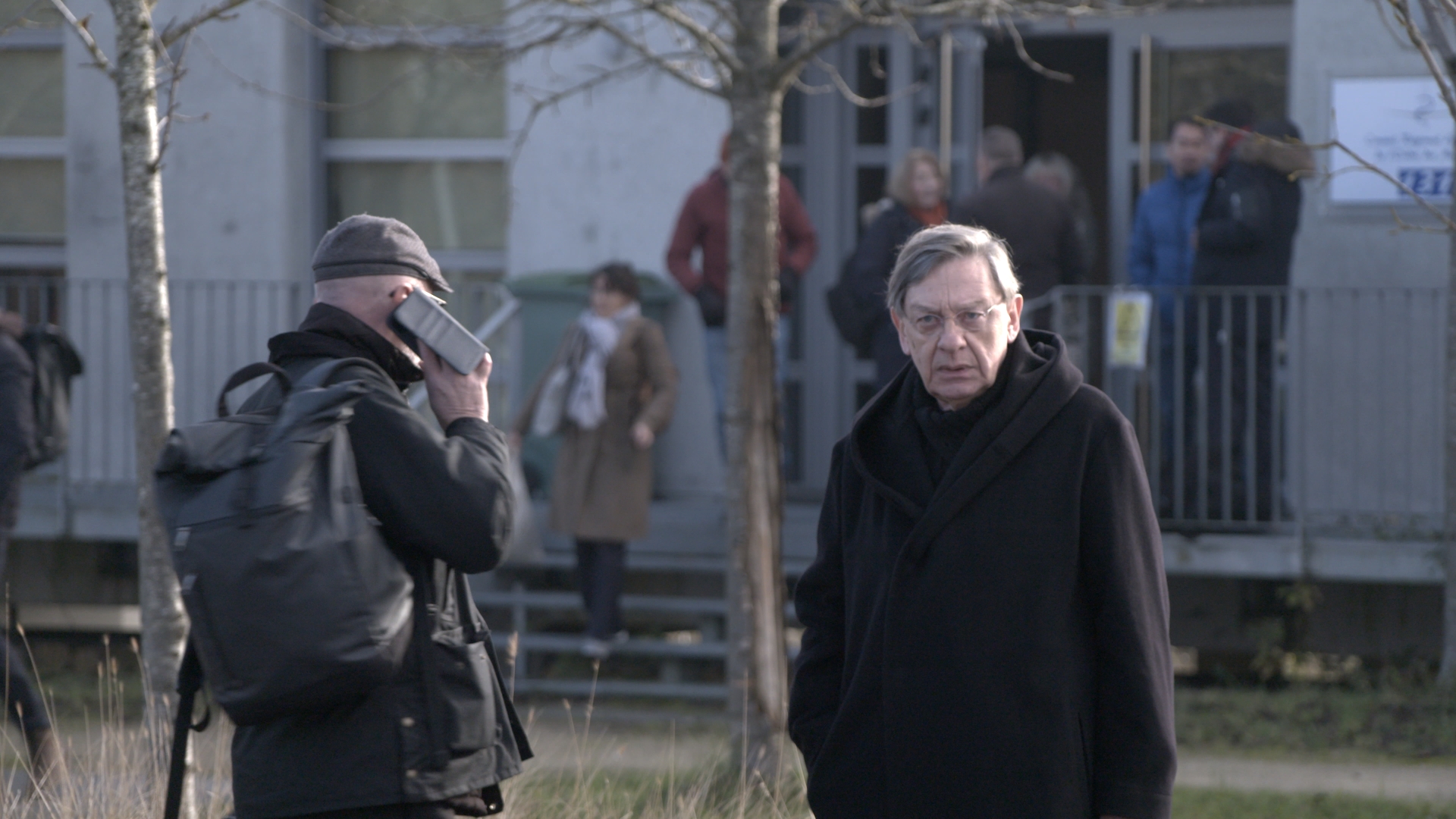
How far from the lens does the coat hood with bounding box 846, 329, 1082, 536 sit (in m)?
2.69

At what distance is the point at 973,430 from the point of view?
9.00 ft

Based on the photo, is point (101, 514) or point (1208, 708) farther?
point (101, 514)

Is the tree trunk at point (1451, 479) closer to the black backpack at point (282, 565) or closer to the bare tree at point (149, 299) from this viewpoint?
the bare tree at point (149, 299)

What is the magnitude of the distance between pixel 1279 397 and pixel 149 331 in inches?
207

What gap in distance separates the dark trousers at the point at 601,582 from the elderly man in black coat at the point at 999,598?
5.14m

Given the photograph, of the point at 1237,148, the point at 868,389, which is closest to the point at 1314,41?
the point at 1237,148

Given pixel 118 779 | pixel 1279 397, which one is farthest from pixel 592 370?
pixel 118 779

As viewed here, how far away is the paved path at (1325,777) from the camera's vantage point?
232 inches

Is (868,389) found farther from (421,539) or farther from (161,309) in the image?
(421,539)

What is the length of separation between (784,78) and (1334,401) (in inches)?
169

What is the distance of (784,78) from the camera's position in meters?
5.48

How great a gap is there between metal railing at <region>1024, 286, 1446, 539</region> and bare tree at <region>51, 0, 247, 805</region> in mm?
4558

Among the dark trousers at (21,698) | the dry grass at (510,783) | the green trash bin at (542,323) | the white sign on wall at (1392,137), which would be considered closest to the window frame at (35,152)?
the green trash bin at (542,323)

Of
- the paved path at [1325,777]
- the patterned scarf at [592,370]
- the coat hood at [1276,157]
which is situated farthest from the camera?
the patterned scarf at [592,370]
